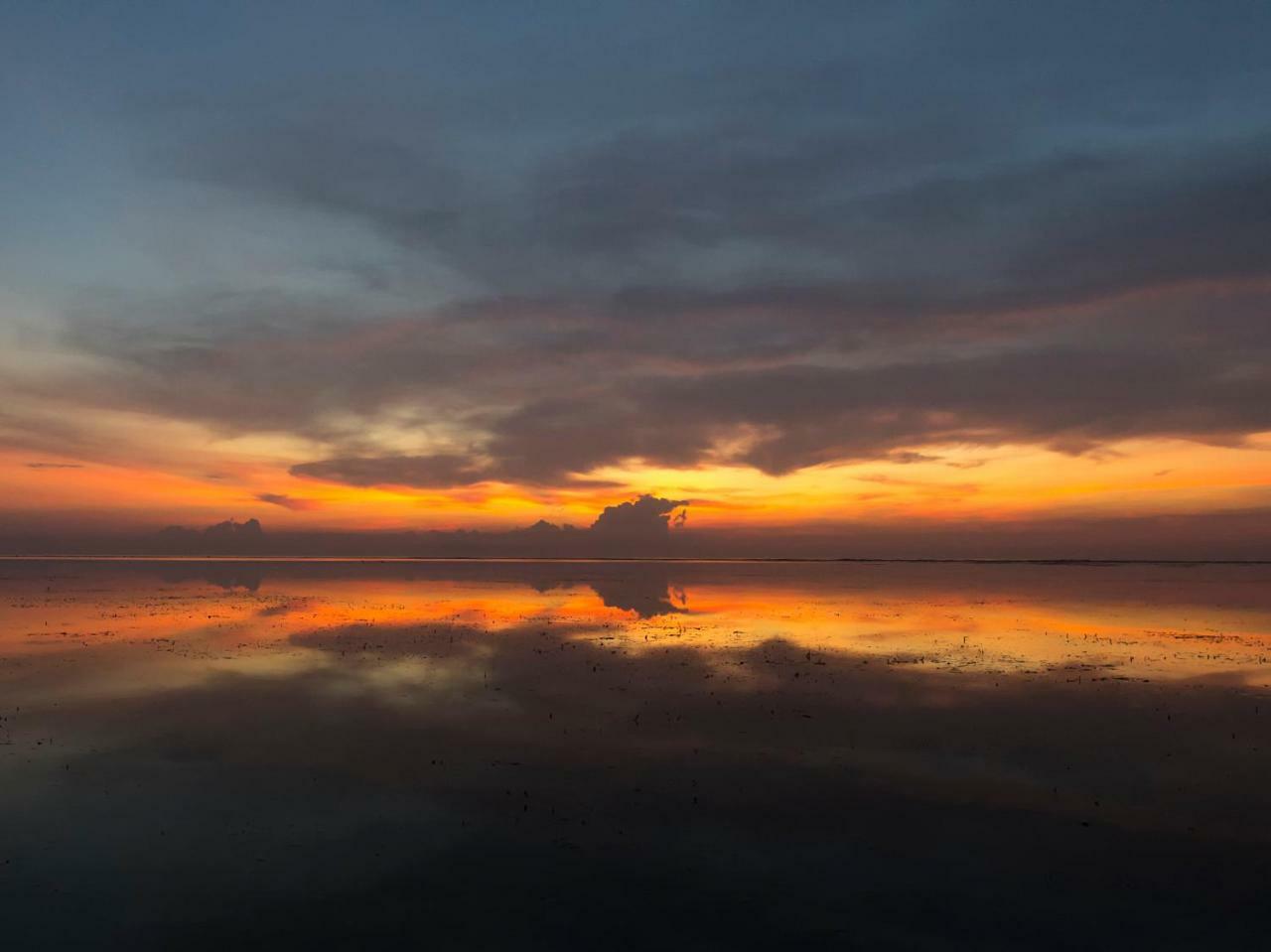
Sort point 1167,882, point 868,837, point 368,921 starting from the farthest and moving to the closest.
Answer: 1. point 868,837
2. point 1167,882
3. point 368,921

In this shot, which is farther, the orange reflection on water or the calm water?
the orange reflection on water

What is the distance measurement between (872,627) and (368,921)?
44.9 m

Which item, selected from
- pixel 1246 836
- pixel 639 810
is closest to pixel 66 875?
pixel 639 810

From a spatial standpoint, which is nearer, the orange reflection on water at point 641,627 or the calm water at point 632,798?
the calm water at point 632,798

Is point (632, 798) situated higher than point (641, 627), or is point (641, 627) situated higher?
point (641, 627)

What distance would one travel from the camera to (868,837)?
53.4ft

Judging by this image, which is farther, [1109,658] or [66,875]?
[1109,658]

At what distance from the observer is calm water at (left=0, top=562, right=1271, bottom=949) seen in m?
13.1

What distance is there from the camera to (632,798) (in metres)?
18.6

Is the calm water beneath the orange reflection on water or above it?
beneath

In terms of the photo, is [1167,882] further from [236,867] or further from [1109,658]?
[1109,658]

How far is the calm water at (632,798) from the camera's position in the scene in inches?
517

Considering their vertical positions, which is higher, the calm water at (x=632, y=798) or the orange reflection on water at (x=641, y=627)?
the orange reflection on water at (x=641, y=627)

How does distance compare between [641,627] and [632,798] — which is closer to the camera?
[632,798]
